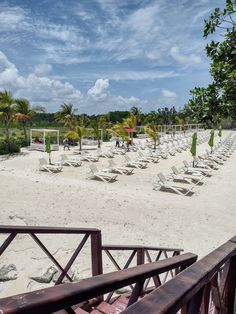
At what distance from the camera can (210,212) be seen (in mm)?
11422

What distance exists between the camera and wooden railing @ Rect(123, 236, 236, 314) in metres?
0.99

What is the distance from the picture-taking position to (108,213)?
10961mm

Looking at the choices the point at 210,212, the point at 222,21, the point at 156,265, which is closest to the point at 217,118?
the point at 222,21

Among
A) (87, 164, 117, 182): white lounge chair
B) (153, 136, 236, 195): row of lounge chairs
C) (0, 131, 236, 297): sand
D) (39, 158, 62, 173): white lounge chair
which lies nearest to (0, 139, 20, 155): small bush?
(39, 158, 62, 173): white lounge chair

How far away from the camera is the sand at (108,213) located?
761 centimetres

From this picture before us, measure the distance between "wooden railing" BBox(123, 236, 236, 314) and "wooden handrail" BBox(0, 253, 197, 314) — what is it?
17 cm

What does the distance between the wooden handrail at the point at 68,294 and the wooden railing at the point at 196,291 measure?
17 centimetres

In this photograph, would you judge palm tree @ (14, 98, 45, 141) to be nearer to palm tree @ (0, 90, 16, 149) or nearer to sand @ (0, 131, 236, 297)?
palm tree @ (0, 90, 16, 149)

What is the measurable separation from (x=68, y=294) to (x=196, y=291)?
57 cm

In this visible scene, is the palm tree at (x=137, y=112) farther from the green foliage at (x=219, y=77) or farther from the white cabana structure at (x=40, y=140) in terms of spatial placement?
the green foliage at (x=219, y=77)

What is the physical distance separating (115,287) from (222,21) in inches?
168

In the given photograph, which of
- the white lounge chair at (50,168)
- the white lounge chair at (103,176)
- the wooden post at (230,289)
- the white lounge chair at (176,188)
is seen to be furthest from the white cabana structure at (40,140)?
the wooden post at (230,289)

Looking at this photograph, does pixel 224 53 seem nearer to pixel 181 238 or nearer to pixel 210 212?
pixel 181 238

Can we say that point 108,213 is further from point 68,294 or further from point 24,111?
point 24,111
